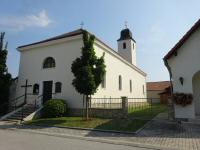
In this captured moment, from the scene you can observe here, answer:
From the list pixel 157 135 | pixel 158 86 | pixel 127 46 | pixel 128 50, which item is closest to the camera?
pixel 157 135

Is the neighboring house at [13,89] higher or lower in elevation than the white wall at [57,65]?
lower

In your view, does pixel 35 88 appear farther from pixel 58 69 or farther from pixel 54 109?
pixel 54 109

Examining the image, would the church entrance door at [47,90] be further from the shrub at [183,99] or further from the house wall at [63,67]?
the shrub at [183,99]

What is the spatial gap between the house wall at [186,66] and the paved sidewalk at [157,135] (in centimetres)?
Result: 105

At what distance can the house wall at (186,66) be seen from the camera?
13633 millimetres

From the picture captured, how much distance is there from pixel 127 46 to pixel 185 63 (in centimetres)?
2625

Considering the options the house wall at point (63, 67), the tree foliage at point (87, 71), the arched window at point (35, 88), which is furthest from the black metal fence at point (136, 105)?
the arched window at point (35, 88)

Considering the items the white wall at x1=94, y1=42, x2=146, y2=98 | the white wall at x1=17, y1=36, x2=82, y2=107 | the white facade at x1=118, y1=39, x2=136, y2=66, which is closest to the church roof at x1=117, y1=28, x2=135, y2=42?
the white facade at x1=118, y1=39, x2=136, y2=66

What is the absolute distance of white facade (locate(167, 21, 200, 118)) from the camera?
1362 centimetres

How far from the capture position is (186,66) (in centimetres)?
1403

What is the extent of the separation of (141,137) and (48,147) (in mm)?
4754

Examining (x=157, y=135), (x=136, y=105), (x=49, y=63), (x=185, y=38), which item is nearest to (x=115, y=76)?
(x=136, y=105)

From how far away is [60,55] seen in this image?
819 inches

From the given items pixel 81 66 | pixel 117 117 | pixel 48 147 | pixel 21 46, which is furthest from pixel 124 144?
pixel 21 46
